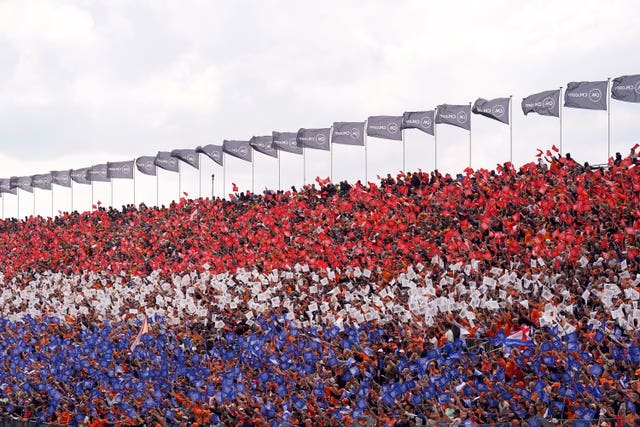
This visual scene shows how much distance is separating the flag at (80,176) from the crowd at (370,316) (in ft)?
82.8

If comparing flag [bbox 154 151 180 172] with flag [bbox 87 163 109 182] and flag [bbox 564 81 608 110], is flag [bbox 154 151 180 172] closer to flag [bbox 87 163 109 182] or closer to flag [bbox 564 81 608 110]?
flag [bbox 87 163 109 182]

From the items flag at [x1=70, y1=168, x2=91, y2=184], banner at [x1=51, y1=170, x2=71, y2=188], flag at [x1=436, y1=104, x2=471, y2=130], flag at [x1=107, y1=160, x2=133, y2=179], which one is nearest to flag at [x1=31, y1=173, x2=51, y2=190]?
banner at [x1=51, y1=170, x2=71, y2=188]

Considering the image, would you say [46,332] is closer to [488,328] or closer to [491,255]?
[491,255]

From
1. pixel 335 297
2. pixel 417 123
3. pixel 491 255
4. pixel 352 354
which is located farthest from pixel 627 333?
pixel 417 123

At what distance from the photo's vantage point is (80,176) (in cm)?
4747

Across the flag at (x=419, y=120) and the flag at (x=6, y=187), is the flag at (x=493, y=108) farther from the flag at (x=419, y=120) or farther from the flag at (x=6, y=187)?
the flag at (x=6, y=187)

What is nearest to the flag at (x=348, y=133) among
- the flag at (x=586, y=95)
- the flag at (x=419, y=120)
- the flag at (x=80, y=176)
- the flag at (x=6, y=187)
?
the flag at (x=419, y=120)

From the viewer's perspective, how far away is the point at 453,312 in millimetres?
11195

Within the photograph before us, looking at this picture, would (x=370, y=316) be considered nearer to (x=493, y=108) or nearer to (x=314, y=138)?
(x=493, y=108)

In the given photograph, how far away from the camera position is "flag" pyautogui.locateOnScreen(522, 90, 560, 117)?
1224 inches

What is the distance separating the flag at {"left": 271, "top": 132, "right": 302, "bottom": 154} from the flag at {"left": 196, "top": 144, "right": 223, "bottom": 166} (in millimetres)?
3619

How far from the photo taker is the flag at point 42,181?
5000 cm

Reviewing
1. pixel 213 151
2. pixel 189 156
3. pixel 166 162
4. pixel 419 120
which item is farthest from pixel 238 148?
pixel 419 120

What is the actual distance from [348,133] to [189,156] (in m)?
9.74
